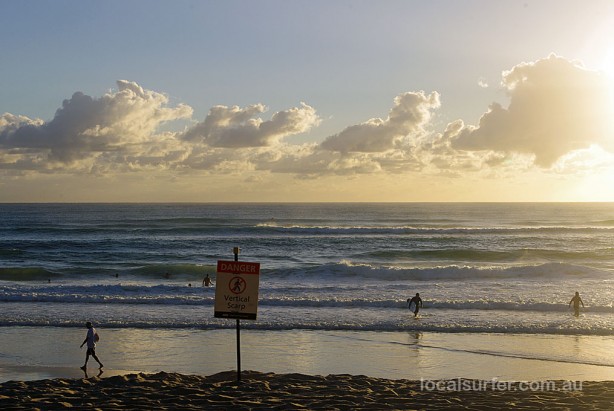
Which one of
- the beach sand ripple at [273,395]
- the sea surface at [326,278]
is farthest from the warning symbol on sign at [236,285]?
the sea surface at [326,278]

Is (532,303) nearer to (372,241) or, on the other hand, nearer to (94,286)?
(94,286)

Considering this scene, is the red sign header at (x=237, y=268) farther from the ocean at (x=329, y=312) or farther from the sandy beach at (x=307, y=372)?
the ocean at (x=329, y=312)

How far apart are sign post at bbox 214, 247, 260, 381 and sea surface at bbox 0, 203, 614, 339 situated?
9.88 metres

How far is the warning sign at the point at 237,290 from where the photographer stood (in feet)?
38.7

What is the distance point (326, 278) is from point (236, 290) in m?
29.4

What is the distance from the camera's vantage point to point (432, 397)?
12.0 metres

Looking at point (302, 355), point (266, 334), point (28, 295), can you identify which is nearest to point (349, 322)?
point (266, 334)

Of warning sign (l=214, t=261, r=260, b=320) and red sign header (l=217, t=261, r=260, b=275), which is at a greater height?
red sign header (l=217, t=261, r=260, b=275)

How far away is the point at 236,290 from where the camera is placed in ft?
39.1

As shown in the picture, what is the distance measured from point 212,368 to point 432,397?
6.14 m

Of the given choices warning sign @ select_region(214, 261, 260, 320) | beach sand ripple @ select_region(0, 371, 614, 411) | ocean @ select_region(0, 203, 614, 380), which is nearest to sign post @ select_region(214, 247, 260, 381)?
warning sign @ select_region(214, 261, 260, 320)

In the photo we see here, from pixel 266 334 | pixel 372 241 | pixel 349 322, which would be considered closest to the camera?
pixel 266 334

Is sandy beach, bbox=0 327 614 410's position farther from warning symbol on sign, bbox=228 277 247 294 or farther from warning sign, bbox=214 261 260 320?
warning symbol on sign, bbox=228 277 247 294

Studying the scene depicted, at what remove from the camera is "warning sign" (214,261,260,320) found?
11.8 meters
